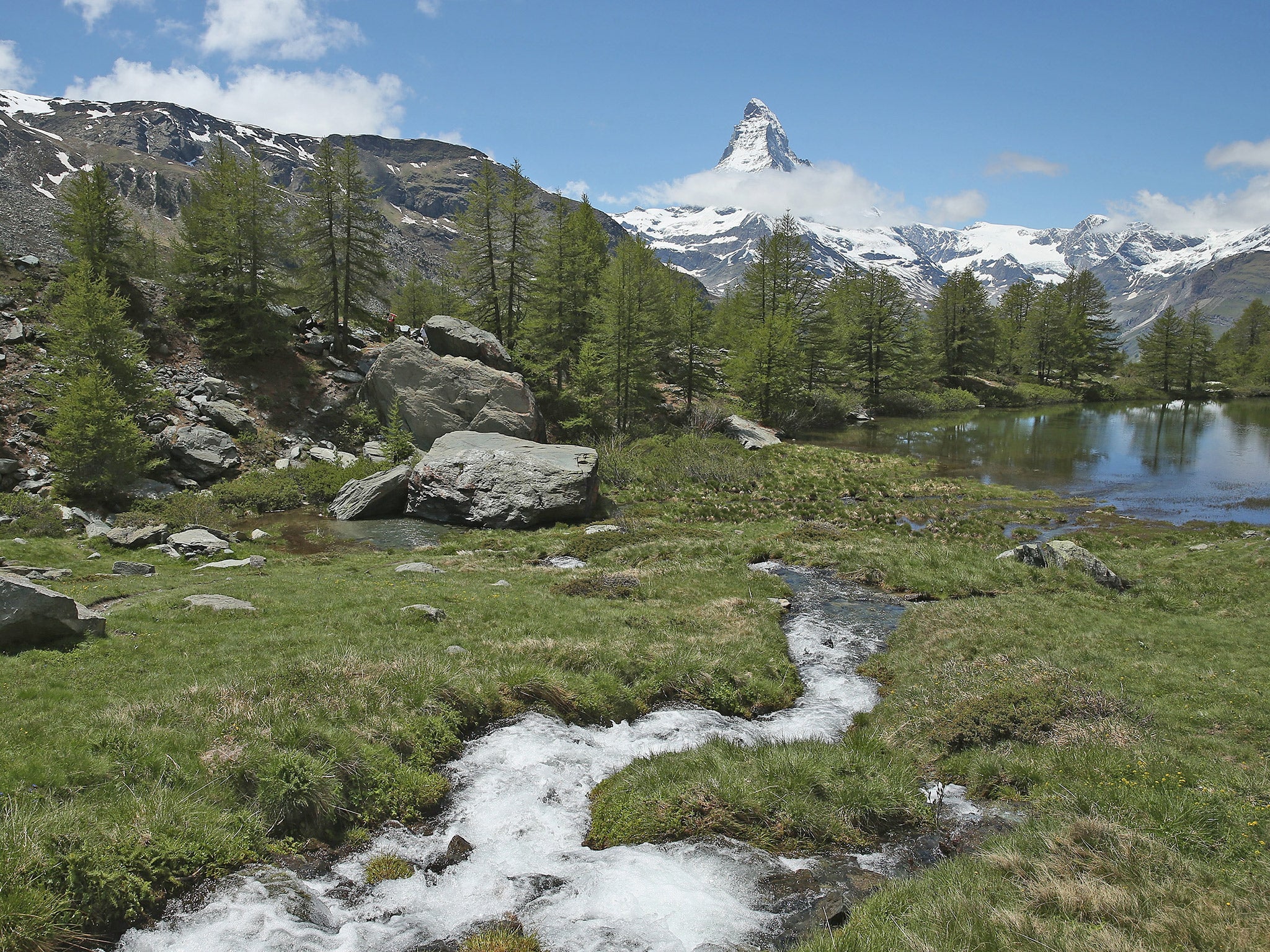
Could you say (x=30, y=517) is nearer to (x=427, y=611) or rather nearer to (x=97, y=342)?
(x=97, y=342)

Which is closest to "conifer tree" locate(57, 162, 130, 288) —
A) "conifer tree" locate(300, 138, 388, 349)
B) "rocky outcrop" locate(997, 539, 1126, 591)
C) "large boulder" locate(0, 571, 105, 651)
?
"conifer tree" locate(300, 138, 388, 349)

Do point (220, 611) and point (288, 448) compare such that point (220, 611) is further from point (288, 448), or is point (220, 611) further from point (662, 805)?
point (288, 448)

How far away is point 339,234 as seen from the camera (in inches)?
1935

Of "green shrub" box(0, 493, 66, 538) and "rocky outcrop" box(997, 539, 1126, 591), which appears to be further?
"green shrub" box(0, 493, 66, 538)

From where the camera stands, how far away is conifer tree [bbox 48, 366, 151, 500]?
26.2m

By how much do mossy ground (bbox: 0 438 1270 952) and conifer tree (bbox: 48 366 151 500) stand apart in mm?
6610

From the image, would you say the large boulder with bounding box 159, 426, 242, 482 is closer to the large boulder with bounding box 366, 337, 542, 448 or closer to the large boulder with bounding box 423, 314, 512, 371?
the large boulder with bounding box 366, 337, 542, 448

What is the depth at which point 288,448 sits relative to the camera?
38.1 meters

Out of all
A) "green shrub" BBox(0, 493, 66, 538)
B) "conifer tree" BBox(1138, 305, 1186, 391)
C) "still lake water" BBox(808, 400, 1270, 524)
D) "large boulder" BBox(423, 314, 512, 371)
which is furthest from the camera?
"conifer tree" BBox(1138, 305, 1186, 391)

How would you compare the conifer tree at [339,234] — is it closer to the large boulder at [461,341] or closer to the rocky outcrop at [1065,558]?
the large boulder at [461,341]

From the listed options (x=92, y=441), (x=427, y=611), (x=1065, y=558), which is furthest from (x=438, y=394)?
(x=1065, y=558)

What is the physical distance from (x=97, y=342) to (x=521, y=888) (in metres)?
35.6

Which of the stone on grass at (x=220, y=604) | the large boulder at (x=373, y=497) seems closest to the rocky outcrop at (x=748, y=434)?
the large boulder at (x=373, y=497)

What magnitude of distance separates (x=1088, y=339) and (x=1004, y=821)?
126874mm
